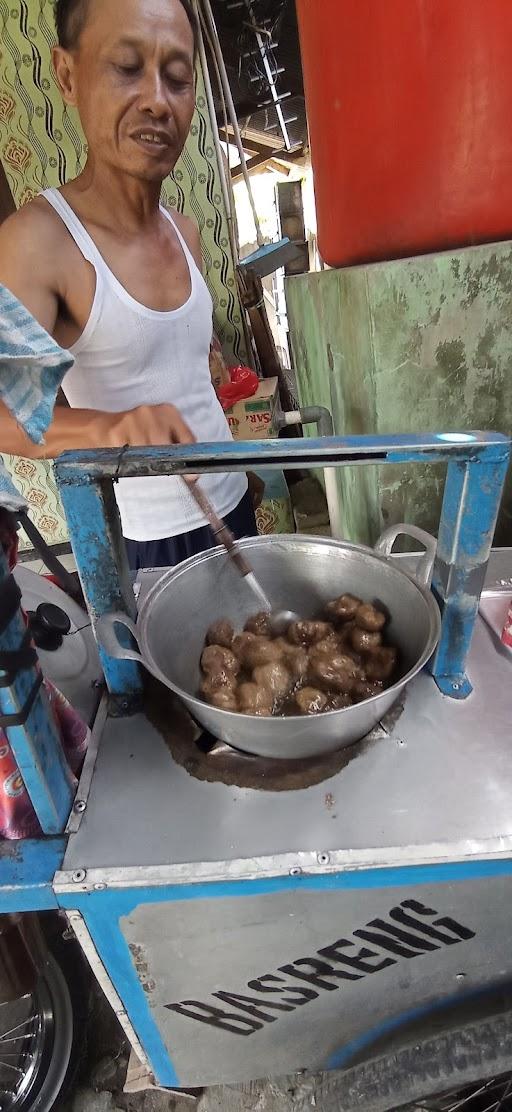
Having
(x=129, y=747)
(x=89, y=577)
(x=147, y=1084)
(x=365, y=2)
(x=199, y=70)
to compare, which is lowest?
(x=147, y=1084)

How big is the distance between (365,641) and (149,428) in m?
0.51

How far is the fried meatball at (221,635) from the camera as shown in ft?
3.39

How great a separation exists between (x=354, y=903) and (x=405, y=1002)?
336 mm

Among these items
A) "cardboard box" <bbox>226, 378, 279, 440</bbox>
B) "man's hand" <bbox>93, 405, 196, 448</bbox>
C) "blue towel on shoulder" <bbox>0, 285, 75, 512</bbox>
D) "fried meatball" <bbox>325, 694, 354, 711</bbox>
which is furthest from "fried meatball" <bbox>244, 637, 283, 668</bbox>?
"cardboard box" <bbox>226, 378, 279, 440</bbox>

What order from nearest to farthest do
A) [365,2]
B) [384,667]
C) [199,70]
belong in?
[384,667], [365,2], [199,70]

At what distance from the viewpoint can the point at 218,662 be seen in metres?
0.97

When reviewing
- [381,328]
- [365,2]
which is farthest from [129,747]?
[365,2]

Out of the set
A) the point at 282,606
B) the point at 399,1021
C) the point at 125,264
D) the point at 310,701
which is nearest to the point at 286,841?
the point at 310,701

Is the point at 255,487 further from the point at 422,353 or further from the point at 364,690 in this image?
the point at 364,690

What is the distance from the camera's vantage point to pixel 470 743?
908mm

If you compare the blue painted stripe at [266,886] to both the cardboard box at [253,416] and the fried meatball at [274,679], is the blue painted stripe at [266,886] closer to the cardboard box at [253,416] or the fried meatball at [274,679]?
the fried meatball at [274,679]

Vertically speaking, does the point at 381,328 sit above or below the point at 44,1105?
above

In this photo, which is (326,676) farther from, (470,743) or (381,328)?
(381,328)

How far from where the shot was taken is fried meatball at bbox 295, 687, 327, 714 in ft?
2.92
